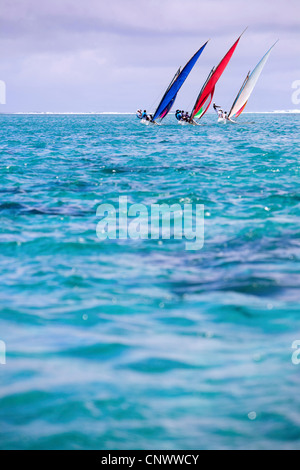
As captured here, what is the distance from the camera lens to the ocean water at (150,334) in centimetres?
411

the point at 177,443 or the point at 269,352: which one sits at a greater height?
the point at 269,352

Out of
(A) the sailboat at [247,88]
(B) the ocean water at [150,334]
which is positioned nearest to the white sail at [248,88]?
(A) the sailboat at [247,88]

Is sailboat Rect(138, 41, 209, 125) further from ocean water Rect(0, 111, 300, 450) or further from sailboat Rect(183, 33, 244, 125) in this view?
ocean water Rect(0, 111, 300, 450)

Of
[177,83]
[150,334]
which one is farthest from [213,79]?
[150,334]

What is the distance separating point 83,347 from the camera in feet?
17.5

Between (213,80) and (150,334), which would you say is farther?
(213,80)

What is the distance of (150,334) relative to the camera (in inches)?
223

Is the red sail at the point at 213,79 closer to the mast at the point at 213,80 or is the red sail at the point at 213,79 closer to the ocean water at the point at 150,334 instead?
the mast at the point at 213,80

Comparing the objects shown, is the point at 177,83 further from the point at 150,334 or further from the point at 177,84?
the point at 150,334

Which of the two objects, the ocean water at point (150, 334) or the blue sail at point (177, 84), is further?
the blue sail at point (177, 84)

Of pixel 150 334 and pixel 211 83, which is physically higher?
pixel 211 83

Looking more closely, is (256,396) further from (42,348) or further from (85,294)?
(85,294)
